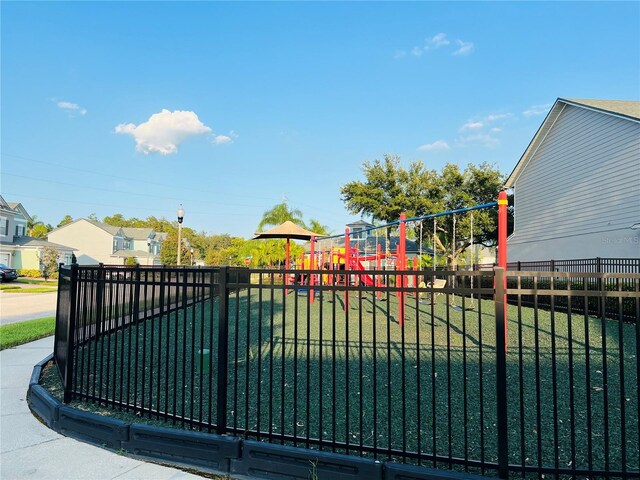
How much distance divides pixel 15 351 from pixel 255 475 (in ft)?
20.5

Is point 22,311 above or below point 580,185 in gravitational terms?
below

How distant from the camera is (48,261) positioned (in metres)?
36.4

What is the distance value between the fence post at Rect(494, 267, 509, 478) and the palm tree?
32.7 metres

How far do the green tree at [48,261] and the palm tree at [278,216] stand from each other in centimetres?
1953

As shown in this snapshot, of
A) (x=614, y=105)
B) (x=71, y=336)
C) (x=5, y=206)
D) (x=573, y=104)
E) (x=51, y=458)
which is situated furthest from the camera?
(x=5, y=206)

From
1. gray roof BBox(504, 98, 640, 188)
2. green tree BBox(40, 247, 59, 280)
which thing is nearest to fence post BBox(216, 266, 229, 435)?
gray roof BBox(504, 98, 640, 188)

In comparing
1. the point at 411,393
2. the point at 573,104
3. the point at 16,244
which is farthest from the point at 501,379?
the point at 16,244

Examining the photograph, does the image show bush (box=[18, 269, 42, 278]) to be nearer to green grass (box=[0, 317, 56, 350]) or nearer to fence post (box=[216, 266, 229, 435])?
green grass (box=[0, 317, 56, 350])

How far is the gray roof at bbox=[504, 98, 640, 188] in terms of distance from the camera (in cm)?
1363

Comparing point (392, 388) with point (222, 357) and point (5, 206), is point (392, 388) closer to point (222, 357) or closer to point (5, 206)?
point (222, 357)

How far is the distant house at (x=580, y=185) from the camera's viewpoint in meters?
13.3

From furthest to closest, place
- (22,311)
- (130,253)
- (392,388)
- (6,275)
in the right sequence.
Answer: (130,253) → (6,275) → (22,311) → (392,388)

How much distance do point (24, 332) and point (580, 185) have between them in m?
19.0

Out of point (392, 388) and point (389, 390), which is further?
point (392, 388)
